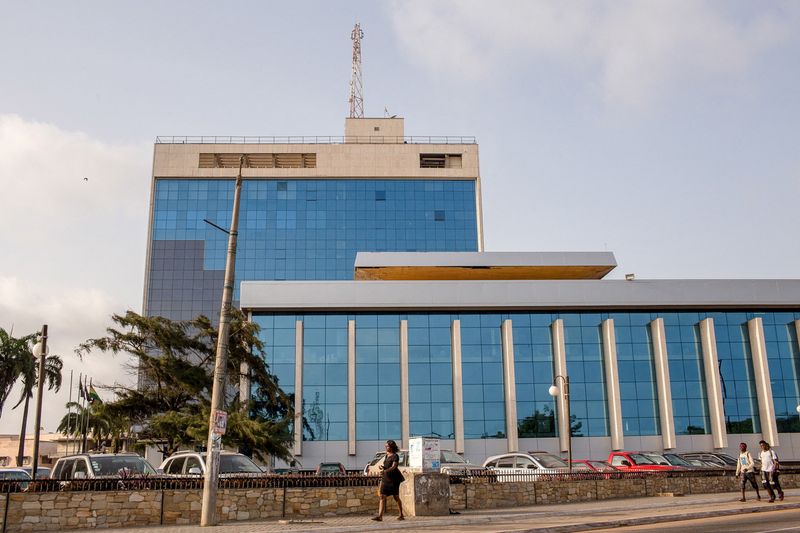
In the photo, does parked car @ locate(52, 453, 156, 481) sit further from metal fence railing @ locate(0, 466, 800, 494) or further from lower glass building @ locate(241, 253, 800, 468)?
lower glass building @ locate(241, 253, 800, 468)

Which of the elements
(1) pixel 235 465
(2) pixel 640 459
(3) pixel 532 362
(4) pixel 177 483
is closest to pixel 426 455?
(4) pixel 177 483

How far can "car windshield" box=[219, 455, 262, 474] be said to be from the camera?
67.8 ft

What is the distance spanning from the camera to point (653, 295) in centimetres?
4850

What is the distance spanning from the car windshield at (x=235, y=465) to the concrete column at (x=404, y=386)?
2494cm

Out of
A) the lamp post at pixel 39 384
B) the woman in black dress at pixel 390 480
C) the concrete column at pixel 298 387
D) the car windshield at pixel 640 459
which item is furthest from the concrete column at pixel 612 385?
the lamp post at pixel 39 384

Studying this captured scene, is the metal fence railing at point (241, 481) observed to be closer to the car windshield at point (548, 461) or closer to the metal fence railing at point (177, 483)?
Result: the metal fence railing at point (177, 483)

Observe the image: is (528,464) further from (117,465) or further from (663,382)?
(663,382)

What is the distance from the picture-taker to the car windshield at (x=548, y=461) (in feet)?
84.6

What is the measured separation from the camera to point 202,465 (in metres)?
21.0

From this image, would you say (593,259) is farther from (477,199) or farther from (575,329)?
(477,199)

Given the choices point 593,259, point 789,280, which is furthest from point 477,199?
point 789,280

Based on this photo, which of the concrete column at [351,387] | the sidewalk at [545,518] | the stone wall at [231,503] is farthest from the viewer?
the concrete column at [351,387]

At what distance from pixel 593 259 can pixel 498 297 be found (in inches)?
319

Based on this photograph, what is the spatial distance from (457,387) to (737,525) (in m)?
32.0
